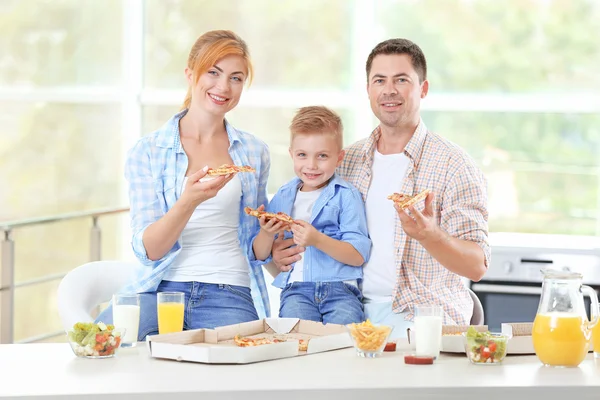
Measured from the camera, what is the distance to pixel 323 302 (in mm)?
2777

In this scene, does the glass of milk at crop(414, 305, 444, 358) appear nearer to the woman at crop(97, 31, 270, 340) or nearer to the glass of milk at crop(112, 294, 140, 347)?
the glass of milk at crop(112, 294, 140, 347)

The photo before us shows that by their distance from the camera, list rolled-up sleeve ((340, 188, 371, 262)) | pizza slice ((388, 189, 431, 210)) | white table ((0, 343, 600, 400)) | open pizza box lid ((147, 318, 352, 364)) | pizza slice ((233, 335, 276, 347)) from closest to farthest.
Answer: white table ((0, 343, 600, 400))
open pizza box lid ((147, 318, 352, 364))
pizza slice ((233, 335, 276, 347))
pizza slice ((388, 189, 431, 210))
rolled-up sleeve ((340, 188, 371, 262))

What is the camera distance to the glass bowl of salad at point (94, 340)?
6.58 ft

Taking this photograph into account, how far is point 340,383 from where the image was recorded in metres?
1.78

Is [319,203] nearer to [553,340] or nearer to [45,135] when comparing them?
[553,340]

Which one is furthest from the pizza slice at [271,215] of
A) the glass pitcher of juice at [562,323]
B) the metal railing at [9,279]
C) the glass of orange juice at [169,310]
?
the metal railing at [9,279]

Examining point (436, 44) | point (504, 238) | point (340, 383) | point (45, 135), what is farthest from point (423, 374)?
point (45, 135)

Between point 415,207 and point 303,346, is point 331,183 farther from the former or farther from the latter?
point 303,346

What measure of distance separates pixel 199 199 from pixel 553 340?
107cm

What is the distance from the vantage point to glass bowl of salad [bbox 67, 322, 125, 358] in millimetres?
2006

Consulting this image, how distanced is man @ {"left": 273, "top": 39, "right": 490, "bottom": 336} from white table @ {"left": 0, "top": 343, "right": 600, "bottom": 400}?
2.56ft

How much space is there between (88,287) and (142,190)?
383mm

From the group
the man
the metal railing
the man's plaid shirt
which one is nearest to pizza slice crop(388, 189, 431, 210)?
the man

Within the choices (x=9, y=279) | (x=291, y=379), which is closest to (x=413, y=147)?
(x=291, y=379)
